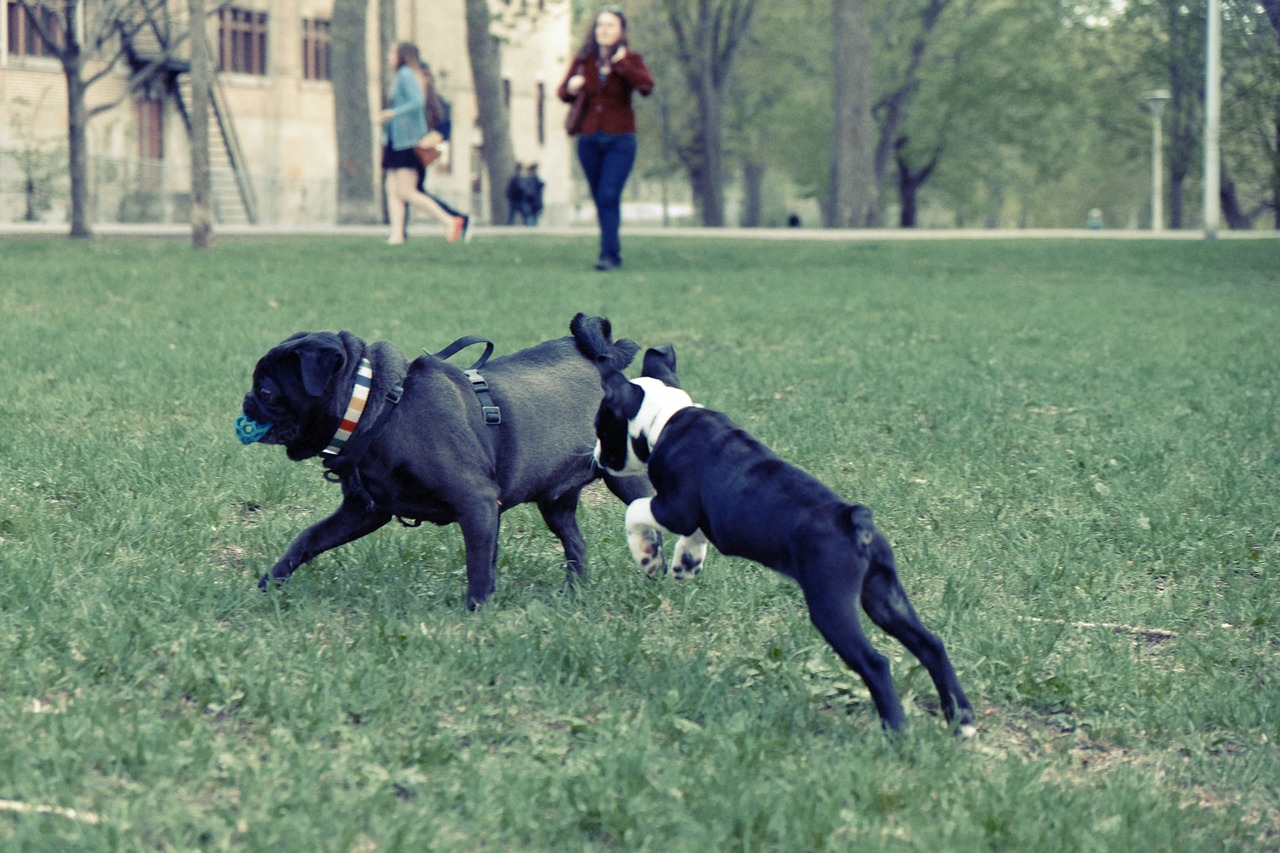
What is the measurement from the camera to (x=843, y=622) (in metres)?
3.16

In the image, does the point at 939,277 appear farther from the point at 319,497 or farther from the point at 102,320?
the point at 319,497

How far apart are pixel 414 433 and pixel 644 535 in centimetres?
69

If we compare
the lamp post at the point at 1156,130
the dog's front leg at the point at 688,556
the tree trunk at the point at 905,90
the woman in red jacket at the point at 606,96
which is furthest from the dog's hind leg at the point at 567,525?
the lamp post at the point at 1156,130

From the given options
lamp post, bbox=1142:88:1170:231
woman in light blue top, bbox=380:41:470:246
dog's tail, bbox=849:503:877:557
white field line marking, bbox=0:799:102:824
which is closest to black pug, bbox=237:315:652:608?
dog's tail, bbox=849:503:877:557

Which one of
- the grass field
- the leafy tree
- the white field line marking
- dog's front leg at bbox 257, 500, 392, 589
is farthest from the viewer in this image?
the leafy tree

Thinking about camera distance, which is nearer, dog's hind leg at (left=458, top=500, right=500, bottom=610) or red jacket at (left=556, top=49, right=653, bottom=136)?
dog's hind leg at (left=458, top=500, right=500, bottom=610)

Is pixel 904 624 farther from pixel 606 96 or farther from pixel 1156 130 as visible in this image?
pixel 1156 130

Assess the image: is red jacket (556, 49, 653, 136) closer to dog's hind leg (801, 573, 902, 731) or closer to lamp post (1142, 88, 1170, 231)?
dog's hind leg (801, 573, 902, 731)

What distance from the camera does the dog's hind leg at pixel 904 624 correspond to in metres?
3.31

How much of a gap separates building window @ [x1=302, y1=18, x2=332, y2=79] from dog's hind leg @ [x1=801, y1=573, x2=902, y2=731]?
152 ft

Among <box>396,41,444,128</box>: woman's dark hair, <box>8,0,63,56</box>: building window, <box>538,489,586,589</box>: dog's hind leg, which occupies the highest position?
<box>8,0,63,56</box>: building window

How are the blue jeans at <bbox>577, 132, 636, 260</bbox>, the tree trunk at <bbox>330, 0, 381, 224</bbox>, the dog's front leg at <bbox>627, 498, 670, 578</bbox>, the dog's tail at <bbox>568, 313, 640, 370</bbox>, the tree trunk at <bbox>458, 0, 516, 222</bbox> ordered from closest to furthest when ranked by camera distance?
1. the dog's front leg at <bbox>627, 498, 670, 578</bbox>
2. the dog's tail at <bbox>568, 313, 640, 370</bbox>
3. the blue jeans at <bbox>577, 132, 636, 260</bbox>
4. the tree trunk at <bbox>330, 0, 381, 224</bbox>
5. the tree trunk at <bbox>458, 0, 516, 222</bbox>

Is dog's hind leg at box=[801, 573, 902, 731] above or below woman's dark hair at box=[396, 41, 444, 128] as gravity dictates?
below

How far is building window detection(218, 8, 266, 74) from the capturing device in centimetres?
4447
